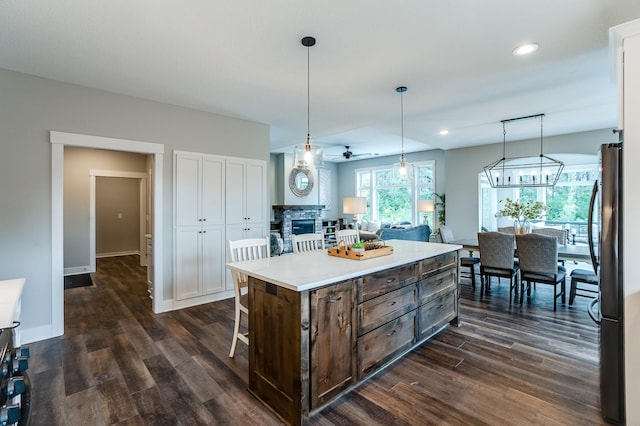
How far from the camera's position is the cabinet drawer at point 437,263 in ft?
9.50

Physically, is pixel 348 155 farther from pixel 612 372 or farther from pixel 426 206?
pixel 612 372

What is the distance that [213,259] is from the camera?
448 cm

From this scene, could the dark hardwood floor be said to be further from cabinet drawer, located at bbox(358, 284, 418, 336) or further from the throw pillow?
the throw pillow

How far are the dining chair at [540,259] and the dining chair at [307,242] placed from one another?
261cm

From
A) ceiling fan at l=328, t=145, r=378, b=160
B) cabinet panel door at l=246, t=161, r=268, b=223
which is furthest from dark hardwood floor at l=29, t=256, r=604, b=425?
ceiling fan at l=328, t=145, r=378, b=160

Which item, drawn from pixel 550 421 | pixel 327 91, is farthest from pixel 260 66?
pixel 550 421

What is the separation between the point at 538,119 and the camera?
4.71 metres

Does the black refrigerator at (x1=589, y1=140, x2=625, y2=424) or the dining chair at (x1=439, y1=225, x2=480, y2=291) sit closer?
the black refrigerator at (x1=589, y1=140, x2=625, y2=424)

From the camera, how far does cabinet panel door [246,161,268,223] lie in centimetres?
485

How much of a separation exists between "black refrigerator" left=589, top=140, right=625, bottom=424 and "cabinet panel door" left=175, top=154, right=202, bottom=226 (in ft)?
13.7

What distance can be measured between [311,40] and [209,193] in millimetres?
2674

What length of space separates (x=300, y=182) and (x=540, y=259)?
6.41m

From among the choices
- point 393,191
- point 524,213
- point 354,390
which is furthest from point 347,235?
point 393,191

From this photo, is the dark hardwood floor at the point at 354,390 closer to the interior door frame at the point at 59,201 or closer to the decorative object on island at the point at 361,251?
the interior door frame at the point at 59,201
